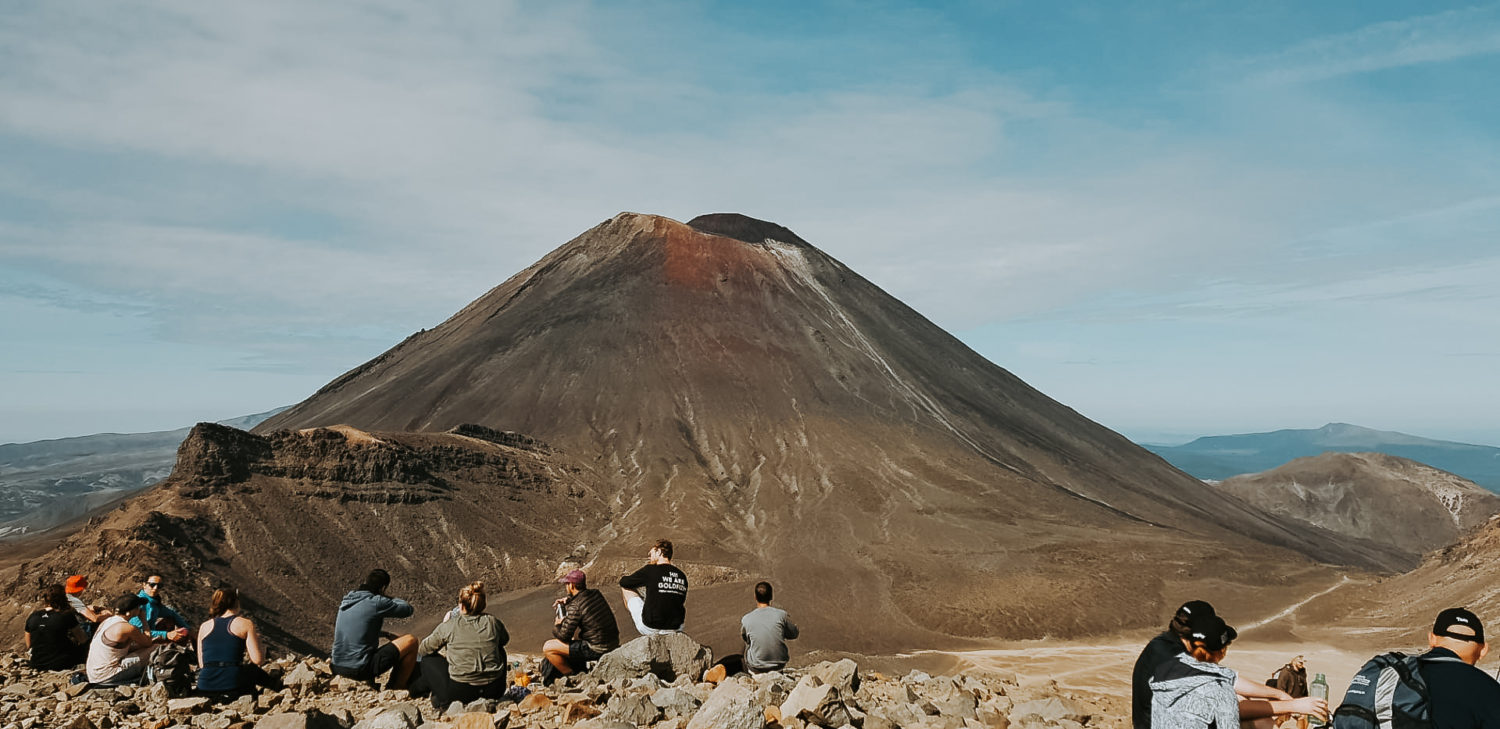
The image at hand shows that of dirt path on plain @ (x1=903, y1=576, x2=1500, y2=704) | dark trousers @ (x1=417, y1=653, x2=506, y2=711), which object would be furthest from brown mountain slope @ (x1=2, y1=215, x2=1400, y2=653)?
dark trousers @ (x1=417, y1=653, x2=506, y2=711)

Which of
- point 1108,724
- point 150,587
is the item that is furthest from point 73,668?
point 1108,724

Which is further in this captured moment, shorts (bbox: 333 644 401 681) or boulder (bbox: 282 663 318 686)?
boulder (bbox: 282 663 318 686)

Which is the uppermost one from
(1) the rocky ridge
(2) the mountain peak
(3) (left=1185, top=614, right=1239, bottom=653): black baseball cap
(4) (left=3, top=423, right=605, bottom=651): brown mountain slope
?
(2) the mountain peak

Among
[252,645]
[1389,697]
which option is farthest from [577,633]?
[1389,697]

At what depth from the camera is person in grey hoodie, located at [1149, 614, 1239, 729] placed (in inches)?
202

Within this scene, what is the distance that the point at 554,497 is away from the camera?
50406 millimetres

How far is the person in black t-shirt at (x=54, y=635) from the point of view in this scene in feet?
34.9

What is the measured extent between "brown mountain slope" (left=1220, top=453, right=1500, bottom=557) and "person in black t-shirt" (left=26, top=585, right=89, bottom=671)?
373ft

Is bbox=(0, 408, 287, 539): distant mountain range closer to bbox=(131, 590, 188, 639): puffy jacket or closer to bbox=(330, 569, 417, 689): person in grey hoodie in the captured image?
bbox=(131, 590, 188, 639): puffy jacket

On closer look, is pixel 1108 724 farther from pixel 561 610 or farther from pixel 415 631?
pixel 415 631

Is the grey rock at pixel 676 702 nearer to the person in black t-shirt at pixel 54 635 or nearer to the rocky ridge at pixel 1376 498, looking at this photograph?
the person in black t-shirt at pixel 54 635

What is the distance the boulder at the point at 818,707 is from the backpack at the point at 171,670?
6.37 metres

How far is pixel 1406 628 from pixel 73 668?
4097cm

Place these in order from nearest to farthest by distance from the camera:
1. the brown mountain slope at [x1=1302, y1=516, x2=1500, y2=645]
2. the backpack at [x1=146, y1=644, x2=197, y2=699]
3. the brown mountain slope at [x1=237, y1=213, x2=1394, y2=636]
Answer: the backpack at [x1=146, y1=644, x2=197, y2=699]
the brown mountain slope at [x1=1302, y1=516, x2=1500, y2=645]
the brown mountain slope at [x1=237, y1=213, x2=1394, y2=636]
